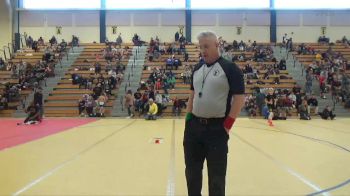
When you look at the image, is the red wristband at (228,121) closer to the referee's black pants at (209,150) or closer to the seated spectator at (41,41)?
the referee's black pants at (209,150)

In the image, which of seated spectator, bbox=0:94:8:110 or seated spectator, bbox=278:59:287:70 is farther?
seated spectator, bbox=278:59:287:70

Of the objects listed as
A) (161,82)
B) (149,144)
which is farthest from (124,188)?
(161,82)

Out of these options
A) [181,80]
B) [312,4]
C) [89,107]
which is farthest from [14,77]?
[312,4]

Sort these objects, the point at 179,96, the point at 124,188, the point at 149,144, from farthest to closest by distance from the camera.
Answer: the point at 179,96
the point at 149,144
the point at 124,188

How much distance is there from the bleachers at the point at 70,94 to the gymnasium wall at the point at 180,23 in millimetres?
4334

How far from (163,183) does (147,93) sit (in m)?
18.9

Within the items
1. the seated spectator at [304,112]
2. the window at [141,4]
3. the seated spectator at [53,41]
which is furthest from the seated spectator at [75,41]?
the seated spectator at [304,112]

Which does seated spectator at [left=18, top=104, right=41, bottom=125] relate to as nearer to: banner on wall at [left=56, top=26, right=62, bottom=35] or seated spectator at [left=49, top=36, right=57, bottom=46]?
seated spectator at [left=49, top=36, right=57, bottom=46]

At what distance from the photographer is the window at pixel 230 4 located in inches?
1403

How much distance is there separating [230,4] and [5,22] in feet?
63.1

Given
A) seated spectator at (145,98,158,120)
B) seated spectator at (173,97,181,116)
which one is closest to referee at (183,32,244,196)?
seated spectator at (145,98,158,120)

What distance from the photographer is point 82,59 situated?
105 feet

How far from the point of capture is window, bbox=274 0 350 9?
117 feet

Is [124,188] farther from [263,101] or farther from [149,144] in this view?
[263,101]
